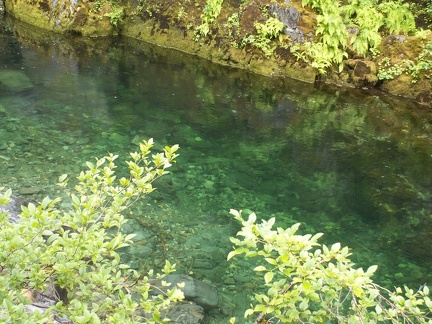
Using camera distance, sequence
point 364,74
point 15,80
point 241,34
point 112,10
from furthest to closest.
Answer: point 112,10 < point 241,34 < point 364,74 < point 15,80

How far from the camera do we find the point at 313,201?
25.0 feet

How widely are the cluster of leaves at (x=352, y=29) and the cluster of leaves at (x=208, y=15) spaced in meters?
2.87

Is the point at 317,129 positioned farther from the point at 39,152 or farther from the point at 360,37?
the point at 39,152

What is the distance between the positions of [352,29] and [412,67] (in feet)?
7.44

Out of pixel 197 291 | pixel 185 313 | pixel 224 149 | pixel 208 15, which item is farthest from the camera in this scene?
pixel 208 15

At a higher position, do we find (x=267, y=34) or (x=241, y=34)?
(x=267, y=34)

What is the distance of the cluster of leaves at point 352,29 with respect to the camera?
1366 cm

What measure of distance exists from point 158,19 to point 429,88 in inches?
370

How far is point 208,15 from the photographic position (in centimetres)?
1518

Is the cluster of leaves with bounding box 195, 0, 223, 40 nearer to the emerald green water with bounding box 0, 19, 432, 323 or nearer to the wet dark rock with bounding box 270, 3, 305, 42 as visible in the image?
the emerald green water with bounding box 0, 19, 432, 323

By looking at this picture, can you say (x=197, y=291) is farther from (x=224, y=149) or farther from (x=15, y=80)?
(x=15, y=80)

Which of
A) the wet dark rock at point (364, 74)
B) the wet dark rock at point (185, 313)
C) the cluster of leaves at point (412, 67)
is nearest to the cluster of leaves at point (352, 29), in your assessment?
the wet dark rock at point (364, 74)

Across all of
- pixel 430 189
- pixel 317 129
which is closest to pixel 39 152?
pixel 317 129

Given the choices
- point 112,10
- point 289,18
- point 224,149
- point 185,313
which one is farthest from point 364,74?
point 185,313
